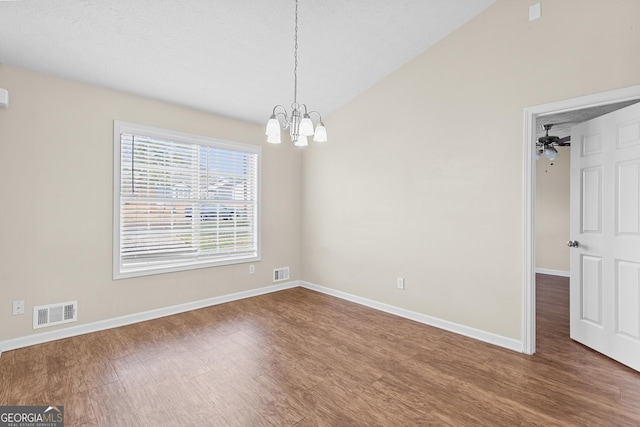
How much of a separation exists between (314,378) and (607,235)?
9.30 feet

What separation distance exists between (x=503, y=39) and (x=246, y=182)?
3.58 meters

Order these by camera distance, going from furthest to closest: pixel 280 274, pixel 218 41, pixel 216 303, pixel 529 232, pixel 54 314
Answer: pixel 280 274, pixel 216 303, pixel 54 314, pixel 218 41, pixel 529 232

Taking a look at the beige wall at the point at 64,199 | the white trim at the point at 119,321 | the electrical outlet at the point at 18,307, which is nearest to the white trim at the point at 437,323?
the white trim at the point at 119,321

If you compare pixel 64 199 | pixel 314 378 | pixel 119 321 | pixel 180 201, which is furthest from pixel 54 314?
pixel 314 378

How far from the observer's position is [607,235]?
2662mm

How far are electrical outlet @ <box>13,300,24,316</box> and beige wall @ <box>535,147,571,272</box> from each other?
7.90 metres

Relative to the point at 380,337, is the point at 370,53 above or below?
above

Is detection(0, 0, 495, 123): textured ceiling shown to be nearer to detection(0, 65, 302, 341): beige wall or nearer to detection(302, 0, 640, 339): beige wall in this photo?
detection(0, 65, 302, 341): beige wall

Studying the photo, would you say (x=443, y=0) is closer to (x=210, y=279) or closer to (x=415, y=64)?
(x=415, y=64)

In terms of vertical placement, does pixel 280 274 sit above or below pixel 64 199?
below

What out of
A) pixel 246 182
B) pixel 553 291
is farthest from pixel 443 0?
pixel 553 291

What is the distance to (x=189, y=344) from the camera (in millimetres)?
2955

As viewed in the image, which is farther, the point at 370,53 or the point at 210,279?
the point at 210,279

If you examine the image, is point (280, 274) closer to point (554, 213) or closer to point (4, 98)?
point (4, 98)
